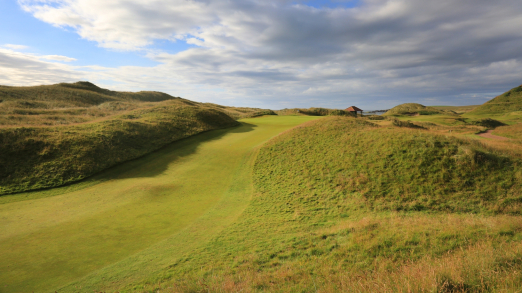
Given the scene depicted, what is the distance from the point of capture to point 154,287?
6820 mm

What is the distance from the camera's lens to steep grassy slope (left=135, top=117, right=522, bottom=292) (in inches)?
205

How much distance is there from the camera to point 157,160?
22031 mm

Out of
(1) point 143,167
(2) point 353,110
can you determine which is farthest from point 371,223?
(2) point 353,110

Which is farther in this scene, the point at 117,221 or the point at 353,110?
the point at 353,110

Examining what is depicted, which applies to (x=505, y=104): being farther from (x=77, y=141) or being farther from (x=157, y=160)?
(x=77, y=141)

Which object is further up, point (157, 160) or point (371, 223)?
point (157, 160)

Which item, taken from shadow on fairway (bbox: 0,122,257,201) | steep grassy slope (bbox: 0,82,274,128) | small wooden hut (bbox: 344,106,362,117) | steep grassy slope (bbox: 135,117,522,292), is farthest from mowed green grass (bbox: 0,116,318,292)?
small wooden hut (bbox: 344,106,362,117)

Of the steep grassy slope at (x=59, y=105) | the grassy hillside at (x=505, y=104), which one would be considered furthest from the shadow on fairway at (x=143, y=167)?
the grassy hillside at (x=505, y=104)

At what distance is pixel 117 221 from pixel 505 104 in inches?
3845

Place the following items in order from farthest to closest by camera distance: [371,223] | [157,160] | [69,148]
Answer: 1. [157,160]
2. [69,148]
3. [371,223]

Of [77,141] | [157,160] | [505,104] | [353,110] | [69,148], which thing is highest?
[505,104]

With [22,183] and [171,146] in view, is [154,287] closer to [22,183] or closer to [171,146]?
[22,183]

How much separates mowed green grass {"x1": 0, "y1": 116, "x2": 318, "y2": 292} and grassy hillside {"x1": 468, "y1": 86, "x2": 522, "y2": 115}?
263ft

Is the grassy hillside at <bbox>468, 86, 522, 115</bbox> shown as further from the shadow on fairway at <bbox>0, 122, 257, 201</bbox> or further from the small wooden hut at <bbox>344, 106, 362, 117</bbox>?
the shadow on fairway at <bbox>0, 122, 257, 201</bbox>
